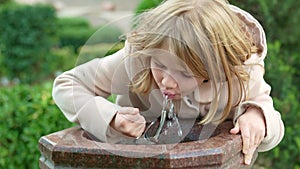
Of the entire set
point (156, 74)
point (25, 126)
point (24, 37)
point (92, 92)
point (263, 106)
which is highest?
point (156, 74)

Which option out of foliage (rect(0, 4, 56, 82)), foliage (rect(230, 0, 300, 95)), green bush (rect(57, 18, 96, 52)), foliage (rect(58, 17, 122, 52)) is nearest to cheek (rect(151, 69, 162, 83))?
foliage (rect(230, 0, 300, 95))

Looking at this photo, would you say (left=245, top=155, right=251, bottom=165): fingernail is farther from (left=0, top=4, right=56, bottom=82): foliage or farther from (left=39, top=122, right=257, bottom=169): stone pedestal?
(left=0, top=4, right=56, bottom=82): foliage

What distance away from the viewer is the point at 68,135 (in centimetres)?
185

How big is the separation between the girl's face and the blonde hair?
0.08 feet

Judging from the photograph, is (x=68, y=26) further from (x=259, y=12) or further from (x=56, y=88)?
(x=56, y=88)

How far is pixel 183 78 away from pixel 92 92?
0.37 meters

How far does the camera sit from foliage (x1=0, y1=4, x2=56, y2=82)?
6641 millimetres

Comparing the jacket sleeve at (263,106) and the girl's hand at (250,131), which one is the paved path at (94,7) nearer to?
the jacket sleeve at (263,106)

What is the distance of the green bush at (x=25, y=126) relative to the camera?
3615mm

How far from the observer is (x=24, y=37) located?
6.62m

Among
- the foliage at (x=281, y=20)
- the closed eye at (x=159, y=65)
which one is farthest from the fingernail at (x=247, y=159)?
the foliage at (x=281, y=20)

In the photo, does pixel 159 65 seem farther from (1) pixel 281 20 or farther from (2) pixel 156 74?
(1) pixel 281 20

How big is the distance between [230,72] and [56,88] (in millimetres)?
593

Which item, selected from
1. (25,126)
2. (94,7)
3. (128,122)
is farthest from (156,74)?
(94,7)
